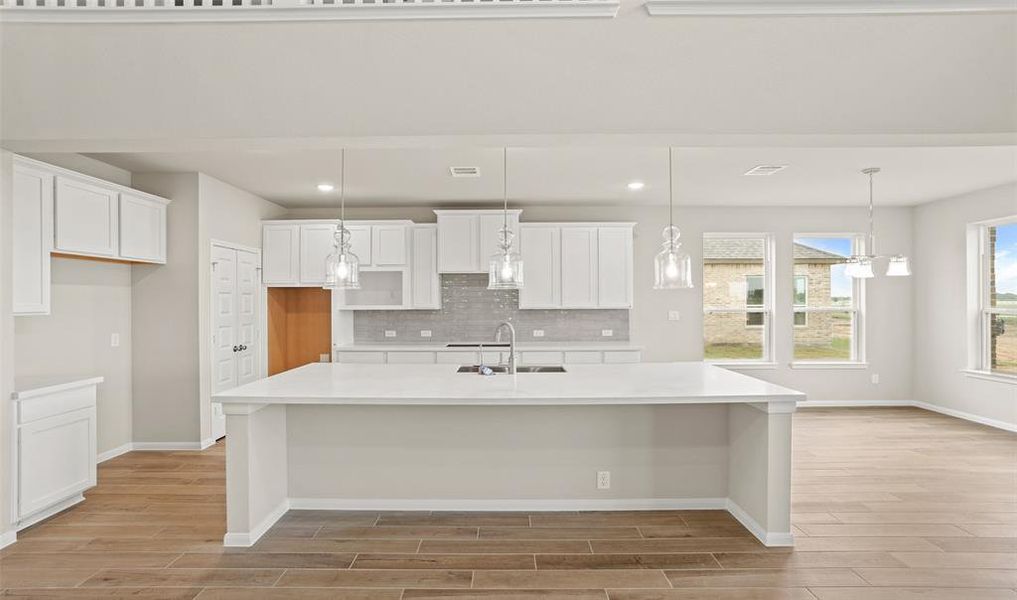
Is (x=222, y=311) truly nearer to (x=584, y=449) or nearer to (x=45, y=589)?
(x=45, y=589)

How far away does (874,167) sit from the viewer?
5168mm

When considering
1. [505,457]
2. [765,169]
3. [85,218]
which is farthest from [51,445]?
[765,169]

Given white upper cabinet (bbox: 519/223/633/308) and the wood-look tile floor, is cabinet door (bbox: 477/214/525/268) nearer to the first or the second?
white upper cabinet (bbox: 519/223/633/308)

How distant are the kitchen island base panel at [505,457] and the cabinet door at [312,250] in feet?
10.4

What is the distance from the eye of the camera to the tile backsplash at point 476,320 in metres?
7.10

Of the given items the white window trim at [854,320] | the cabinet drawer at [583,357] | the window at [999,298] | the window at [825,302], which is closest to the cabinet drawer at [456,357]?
the cabinet drawer at [583,357]

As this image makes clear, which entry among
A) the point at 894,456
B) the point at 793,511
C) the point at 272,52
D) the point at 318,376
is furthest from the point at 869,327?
the point at 272,52

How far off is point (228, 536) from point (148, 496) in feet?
4.12

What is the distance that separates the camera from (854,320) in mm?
7426

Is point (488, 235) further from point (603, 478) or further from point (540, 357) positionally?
point (603, 478)

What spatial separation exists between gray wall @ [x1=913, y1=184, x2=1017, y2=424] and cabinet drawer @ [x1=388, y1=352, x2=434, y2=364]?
5999 mm

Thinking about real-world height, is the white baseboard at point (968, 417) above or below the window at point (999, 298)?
below

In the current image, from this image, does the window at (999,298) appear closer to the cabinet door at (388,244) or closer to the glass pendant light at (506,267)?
the glass pendant light at (506,267)

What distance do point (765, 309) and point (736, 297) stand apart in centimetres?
39
